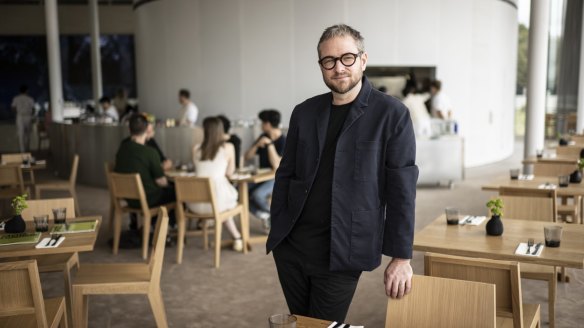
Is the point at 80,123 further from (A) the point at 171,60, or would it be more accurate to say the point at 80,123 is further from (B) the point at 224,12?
(B) the point at 224,12

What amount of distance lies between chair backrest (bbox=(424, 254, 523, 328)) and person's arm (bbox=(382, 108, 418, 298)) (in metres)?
0.54

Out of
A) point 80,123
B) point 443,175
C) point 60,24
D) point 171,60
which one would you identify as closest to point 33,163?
point 80,123

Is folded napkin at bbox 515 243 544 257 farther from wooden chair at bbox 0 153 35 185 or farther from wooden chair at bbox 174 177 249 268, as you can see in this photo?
wooden chair at bbox 0 153 35 185

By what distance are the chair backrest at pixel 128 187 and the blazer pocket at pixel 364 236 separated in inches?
148

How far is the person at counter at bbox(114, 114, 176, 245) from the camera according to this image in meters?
5.71

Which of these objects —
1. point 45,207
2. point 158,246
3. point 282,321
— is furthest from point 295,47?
point 282,321

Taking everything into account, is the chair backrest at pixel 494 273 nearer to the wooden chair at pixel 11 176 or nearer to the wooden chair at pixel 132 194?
the wooden chair at pixel 132 194

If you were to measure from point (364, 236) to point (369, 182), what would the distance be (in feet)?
0.66

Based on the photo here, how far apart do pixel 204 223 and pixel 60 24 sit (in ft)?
47.7

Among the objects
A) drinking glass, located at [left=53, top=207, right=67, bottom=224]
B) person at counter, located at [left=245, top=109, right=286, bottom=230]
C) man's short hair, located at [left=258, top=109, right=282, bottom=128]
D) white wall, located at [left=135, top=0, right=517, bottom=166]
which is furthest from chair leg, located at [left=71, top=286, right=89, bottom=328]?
white wall, located at [left=135, top=0, right=517, bottom=166]

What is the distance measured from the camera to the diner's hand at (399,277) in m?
2.07

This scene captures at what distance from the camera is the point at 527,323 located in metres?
2.82

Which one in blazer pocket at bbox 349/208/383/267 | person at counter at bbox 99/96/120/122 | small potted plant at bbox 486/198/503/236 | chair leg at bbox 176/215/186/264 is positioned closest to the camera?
blazer pocket at bbox 349/208/383/267

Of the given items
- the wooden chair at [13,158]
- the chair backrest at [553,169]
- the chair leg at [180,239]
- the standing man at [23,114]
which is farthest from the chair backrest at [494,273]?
the standing man at [23,114]
